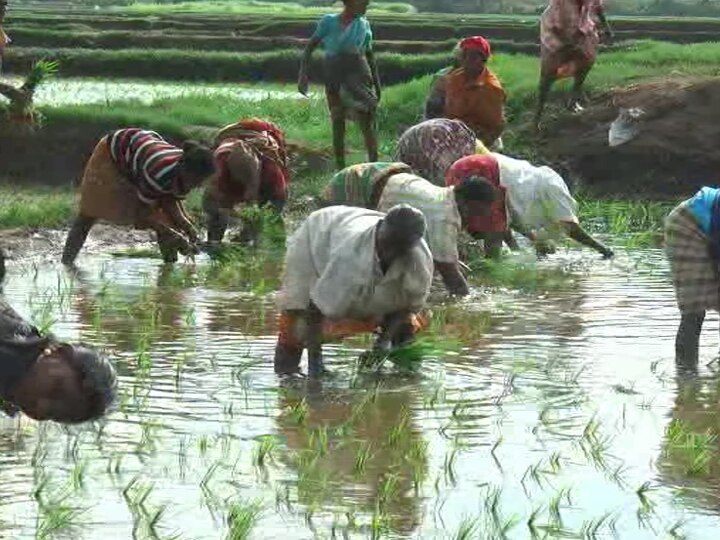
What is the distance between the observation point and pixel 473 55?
12.0 metres

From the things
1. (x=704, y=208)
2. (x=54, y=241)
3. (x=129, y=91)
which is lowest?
(x=129, y=91)

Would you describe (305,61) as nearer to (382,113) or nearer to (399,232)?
(382,113)

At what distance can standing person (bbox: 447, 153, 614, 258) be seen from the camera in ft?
31.2

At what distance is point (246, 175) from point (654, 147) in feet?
15.0

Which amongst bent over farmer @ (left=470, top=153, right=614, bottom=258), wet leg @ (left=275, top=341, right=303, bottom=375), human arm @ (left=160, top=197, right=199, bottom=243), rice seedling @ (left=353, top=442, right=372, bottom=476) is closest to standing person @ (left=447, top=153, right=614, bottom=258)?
bent over farmer @ (left=470, top=153, right=614, bottom=258)

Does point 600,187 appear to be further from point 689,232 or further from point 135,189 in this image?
point 689,232

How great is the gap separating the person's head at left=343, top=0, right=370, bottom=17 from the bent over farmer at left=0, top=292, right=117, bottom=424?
892cm

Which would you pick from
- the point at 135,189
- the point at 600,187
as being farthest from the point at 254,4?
the point at 135,189

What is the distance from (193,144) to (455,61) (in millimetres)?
3573

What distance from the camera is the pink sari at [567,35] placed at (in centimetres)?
1377

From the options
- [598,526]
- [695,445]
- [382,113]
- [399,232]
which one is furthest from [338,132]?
[598,526]

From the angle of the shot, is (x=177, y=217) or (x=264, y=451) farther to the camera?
(x=177, y=217)

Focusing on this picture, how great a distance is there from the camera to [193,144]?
371 inches

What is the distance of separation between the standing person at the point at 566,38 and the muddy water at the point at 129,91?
3859 millimetres
